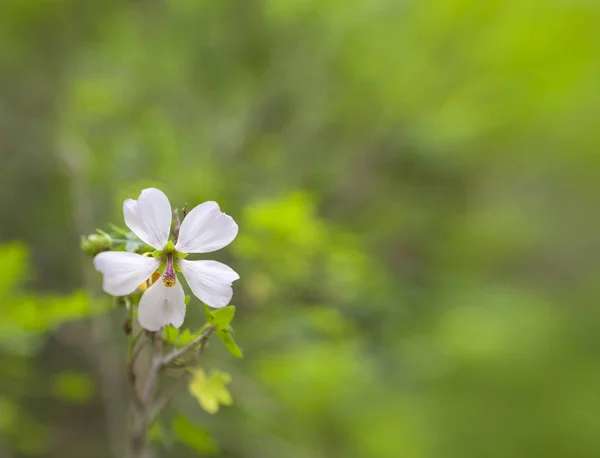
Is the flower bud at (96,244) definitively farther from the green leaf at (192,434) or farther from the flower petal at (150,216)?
the green leaf at (192,434)

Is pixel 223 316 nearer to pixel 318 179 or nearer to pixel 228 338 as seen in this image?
pixel 228 338

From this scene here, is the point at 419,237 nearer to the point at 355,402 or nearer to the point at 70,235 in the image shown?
the point at 355,402

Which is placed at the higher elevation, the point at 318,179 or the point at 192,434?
the point at 318,179

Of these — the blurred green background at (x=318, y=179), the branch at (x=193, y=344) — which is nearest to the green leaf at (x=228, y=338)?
the branch at (x=193, y=344)

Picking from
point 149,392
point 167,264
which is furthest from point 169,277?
point 149,392

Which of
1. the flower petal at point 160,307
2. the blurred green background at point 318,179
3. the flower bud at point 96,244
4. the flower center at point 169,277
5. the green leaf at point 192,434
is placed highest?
the blurred green background at point 318,179
